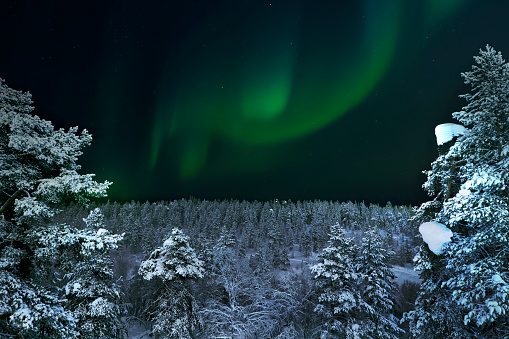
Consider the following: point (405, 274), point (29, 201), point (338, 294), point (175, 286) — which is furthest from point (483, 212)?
point (405, 274)

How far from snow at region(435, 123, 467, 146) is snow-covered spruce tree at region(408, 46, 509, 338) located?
409 millimetres

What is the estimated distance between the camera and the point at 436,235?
431 inches

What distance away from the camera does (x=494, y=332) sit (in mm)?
9781

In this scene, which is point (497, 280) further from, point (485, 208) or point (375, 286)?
point (375, 286)

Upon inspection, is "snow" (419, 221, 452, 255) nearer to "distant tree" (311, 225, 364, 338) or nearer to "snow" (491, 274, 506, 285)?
"snow" (491, 274, 506, 285)

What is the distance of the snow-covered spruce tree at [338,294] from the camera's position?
21844 millimetres

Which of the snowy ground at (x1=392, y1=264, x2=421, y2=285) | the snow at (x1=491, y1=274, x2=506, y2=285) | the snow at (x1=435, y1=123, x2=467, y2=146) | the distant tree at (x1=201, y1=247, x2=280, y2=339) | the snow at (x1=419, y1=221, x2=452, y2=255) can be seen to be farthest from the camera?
the snowy ground at (x1=392, y1=264, x2=421, y2=285)

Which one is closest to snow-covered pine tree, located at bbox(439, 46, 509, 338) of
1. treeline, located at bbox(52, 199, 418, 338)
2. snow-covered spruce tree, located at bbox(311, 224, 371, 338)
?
treeline, located at bbox(52, 199, 418, 338)

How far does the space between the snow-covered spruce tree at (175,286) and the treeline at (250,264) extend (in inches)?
47.4

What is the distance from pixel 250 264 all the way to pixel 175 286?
37.5 meters

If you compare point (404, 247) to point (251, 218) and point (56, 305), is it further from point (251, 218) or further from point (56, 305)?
point (56, 305)

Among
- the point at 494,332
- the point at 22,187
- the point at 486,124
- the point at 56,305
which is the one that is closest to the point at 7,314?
the point at 56,305

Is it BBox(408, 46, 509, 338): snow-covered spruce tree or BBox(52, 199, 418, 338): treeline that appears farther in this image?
BBox(52, 199, 418, 338): treeline

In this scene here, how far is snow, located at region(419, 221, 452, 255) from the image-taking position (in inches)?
419
